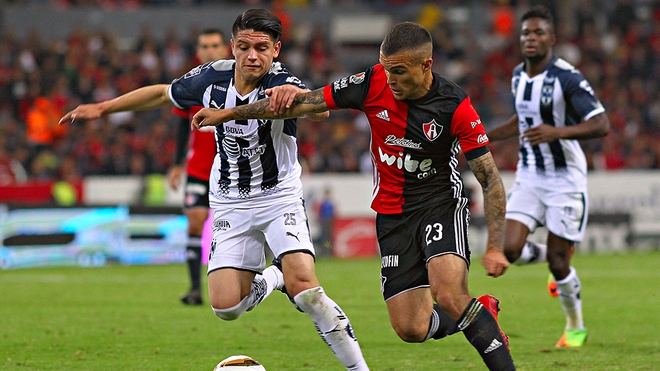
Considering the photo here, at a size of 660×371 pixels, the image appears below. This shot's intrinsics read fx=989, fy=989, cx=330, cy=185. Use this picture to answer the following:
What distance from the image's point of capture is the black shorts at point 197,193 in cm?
1074

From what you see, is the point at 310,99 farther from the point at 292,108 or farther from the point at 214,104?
the point at 214,104

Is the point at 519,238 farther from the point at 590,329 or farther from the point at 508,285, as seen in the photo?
the point at 508,285

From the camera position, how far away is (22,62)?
893 inches

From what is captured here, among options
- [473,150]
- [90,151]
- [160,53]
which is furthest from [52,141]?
[473,150]

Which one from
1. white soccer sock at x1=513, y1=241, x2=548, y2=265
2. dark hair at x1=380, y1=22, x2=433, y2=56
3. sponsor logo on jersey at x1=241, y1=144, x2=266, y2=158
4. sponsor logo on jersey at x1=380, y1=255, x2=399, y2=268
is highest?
dark hair at x1=380, y1=22, x2=433, y2=56

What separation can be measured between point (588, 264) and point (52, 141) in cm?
1113

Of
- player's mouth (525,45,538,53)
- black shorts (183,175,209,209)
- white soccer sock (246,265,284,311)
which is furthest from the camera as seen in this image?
black shorts (183,175,209,209)

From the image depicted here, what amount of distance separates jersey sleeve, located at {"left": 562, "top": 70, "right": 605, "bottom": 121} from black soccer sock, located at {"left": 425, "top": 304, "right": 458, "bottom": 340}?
2.61m

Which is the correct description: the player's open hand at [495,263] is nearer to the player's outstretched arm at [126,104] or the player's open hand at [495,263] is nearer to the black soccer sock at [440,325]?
the black soccer sock at [440,325]

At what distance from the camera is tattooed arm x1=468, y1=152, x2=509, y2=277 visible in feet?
18.1

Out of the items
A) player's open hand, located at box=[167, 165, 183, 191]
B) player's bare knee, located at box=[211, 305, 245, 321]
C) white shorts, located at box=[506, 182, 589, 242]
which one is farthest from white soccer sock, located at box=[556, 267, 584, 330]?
player's open hand, located at box=[167, 165, 183, 191]

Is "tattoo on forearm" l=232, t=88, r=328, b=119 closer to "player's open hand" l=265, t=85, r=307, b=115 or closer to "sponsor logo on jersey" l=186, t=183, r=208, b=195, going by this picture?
"player's open hand" l=265, t=85, r=307, b=115

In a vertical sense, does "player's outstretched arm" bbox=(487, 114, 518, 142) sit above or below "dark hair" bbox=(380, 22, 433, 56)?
below

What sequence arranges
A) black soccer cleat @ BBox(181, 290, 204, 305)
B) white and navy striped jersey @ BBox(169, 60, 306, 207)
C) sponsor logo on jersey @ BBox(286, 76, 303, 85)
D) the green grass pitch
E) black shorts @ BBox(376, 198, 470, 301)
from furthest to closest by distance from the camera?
1. black soccer cleat @ BBox(181, 290, 204, 305)
2. the green grass pitch
3. white and navy striped jersey @ BBox(169, 60, 306, 207)
4. sponsor logo on jersey @ BBox(286, 76, 303, 85)
5. black shorts @ BBox(376, 198, 470, 301)
